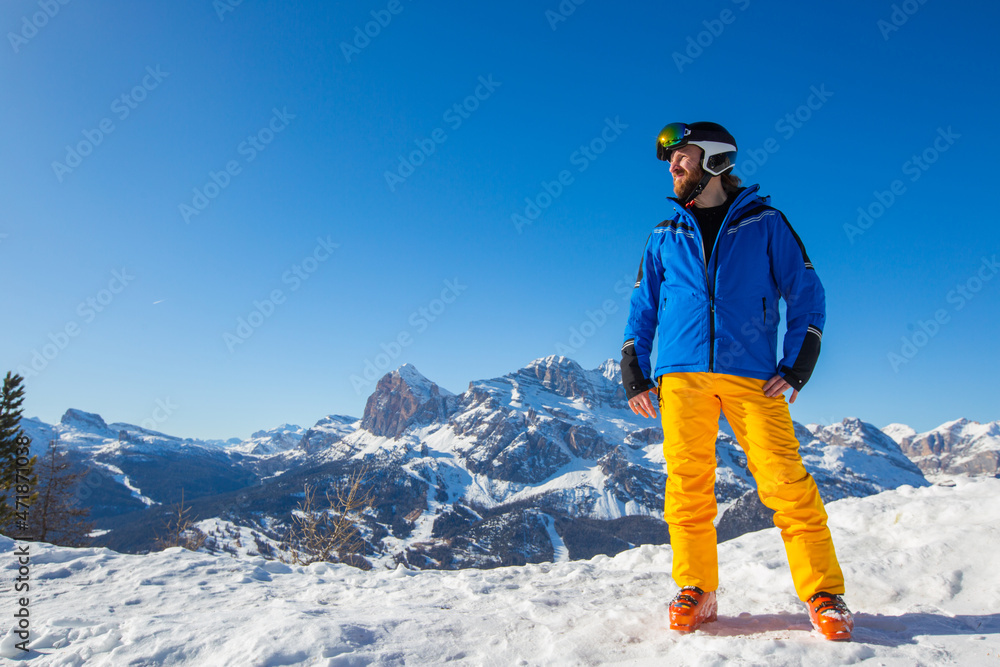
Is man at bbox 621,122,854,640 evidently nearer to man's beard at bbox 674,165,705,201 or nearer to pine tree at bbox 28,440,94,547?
man's beard at bbox 674,165,705,201

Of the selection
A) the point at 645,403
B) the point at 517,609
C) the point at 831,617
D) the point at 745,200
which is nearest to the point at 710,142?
the point at 745,200

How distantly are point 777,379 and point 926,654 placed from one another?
5.19ft

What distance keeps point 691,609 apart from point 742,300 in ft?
6.85

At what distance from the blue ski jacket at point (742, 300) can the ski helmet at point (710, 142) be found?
273 mm

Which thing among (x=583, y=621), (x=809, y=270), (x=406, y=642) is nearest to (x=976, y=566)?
(x=809, y=270)

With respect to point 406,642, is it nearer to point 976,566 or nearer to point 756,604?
point 756,604

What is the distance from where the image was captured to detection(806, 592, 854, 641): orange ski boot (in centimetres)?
268

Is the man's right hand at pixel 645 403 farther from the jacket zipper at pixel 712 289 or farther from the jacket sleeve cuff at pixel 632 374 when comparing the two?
the jacket zipper at pixel 712 289

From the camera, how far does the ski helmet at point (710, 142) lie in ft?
12.4

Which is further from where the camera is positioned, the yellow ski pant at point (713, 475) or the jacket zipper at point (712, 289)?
the jacket zipper at point (712, 289)

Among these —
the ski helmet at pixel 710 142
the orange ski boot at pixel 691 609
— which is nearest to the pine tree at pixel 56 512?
the orange ski boot at pixel 691 609

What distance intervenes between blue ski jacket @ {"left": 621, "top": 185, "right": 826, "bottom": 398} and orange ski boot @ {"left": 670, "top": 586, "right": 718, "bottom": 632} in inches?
56.0

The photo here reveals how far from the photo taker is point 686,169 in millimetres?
3902

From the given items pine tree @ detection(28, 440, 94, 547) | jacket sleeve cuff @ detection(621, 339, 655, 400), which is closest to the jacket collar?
jacket sleeve cuff @ detection(621, 339, 655, 400)
